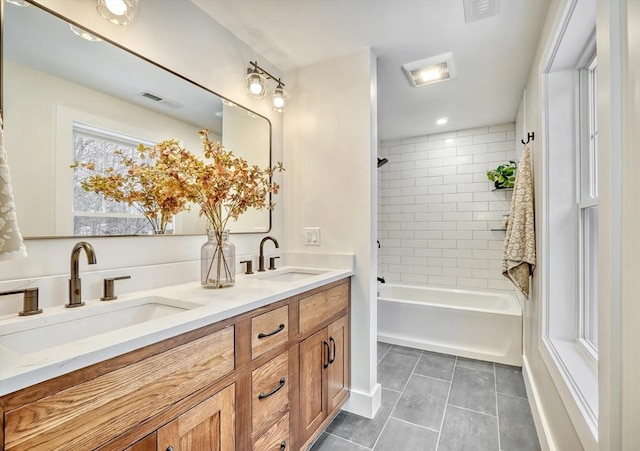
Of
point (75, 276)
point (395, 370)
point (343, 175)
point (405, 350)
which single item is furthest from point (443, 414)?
point (75, 276)

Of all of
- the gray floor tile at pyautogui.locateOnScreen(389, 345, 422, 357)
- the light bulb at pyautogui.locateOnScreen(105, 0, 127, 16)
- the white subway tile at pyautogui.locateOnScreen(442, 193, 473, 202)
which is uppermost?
the light bulb at pyautogui.locateOnScreen(105, 0, 127, 16)

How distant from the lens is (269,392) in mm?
1224

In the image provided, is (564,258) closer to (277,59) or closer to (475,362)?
(475,362)

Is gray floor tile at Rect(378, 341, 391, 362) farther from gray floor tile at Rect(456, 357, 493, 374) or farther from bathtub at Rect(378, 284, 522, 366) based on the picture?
gray floor tile at Rect(456, 357, 493, 374)

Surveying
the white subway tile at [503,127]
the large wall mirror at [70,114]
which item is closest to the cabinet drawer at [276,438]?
the large wall mirror at [70,114]

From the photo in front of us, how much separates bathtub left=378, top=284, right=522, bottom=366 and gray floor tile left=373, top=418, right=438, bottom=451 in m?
1.27

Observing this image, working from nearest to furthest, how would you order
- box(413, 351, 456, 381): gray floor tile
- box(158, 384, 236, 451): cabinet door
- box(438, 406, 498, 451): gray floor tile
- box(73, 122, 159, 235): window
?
1. box(158, 384, 236, 451): cabinet door
2. box(73, 122, 159, 235): window
3. box(438, 406, 498, 451): gray floor tile
4. box(413, 351, 456, 381): gray floor tile

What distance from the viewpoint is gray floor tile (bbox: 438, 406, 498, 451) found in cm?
165

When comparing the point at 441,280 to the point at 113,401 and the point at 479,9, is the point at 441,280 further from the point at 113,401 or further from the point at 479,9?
the point at 113,401

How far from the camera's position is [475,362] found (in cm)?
270

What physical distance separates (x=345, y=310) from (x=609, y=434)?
130 cm

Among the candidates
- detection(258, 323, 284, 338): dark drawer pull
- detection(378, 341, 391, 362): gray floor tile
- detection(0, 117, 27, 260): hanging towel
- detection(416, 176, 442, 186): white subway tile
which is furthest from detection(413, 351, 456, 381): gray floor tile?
detection(0, 117, 27, 260): hanging towel

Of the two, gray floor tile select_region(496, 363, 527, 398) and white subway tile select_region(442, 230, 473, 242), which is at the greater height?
white subway tile select_region(442, 230, 473, 242)

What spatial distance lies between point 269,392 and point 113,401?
0.64 meters
